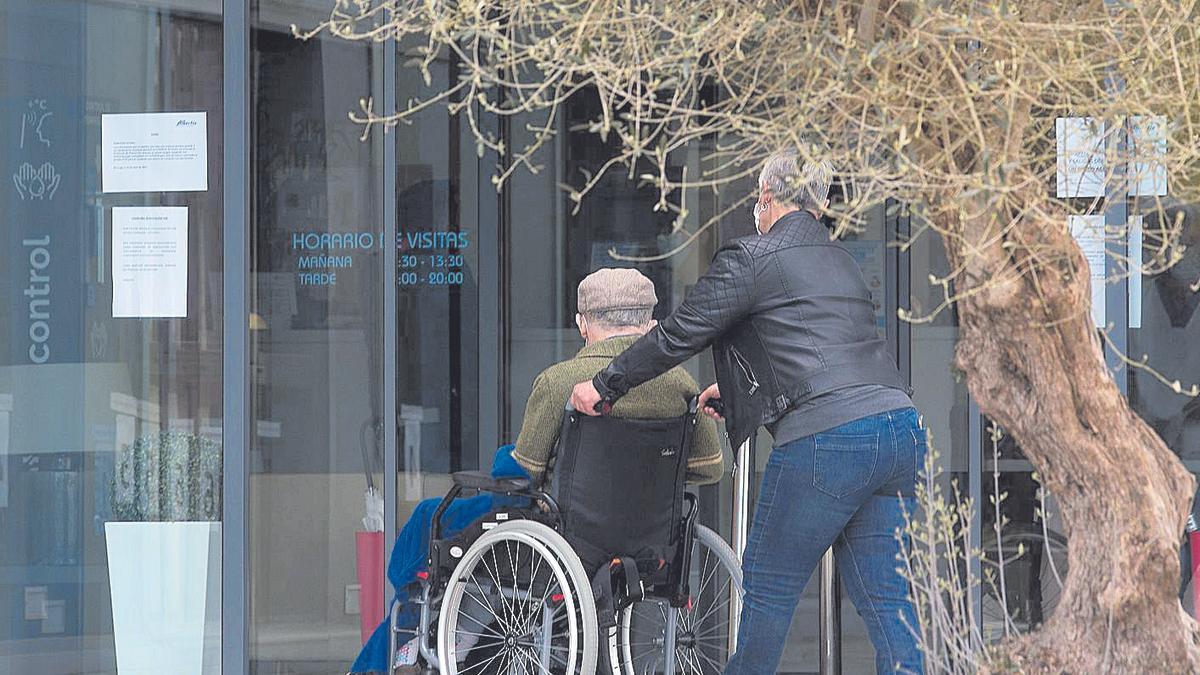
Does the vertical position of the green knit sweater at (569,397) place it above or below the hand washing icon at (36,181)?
below

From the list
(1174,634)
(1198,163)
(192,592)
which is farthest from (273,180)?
(1174,634)

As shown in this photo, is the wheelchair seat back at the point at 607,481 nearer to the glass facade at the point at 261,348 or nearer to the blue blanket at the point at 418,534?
the blue blanket at the point at 418,534

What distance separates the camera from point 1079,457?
117 inches

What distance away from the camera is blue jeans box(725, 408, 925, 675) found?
3656 mm

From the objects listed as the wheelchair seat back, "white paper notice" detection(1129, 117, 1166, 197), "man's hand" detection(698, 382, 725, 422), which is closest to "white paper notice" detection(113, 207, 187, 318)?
the wheelchair seat back

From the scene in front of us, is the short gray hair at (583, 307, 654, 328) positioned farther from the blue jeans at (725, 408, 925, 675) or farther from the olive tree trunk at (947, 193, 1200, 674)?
the olive tree trunk at (947, 193, 1200, 674)

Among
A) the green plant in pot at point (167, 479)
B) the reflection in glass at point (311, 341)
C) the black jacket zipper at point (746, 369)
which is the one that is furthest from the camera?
the reflection in glass at point (311, 341)

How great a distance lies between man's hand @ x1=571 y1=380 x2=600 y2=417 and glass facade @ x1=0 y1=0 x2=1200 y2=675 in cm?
159

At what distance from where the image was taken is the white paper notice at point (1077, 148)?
2.82 metres

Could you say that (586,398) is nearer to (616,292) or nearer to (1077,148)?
(616,292)

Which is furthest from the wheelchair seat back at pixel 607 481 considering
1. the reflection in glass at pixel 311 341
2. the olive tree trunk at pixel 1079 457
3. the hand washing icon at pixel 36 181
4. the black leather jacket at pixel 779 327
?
the hand washing icon at pixel 36 181

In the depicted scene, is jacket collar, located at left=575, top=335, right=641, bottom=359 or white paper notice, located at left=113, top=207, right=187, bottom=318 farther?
white paper notice, located at left=113, top=207, right=187, bottom=318

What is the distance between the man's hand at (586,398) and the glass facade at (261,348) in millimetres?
1586

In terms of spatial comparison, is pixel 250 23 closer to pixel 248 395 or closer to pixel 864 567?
pixel 248 395
